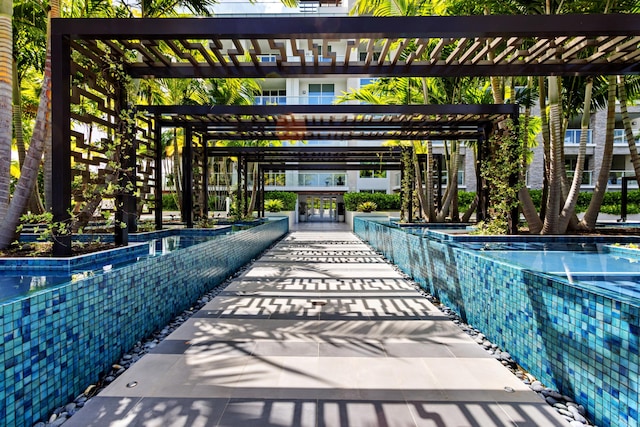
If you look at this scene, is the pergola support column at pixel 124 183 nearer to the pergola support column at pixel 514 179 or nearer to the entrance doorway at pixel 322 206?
the pergola support column at pixel 514 179

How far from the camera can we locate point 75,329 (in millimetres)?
2693

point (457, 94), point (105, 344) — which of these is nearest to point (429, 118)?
point (457, 94)

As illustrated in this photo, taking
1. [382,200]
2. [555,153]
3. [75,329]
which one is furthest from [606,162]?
[382,200]

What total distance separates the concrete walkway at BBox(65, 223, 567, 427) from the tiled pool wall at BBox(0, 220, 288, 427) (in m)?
0.24

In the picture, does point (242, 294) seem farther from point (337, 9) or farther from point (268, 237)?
point (337, 9)

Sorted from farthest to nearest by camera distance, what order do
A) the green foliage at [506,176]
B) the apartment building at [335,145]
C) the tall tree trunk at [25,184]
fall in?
the apartment building at [335,145], the green foliage at [506,176], the tall tree trunk at [25,184]

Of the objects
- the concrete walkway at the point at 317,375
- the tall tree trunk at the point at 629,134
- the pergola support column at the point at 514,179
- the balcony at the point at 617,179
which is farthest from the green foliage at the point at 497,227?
the balcony at the point at 617,179

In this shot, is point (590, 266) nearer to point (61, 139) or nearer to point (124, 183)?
point (61, 139)

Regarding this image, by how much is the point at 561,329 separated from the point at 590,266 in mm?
2292

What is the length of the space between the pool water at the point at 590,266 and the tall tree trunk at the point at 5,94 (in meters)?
6.40

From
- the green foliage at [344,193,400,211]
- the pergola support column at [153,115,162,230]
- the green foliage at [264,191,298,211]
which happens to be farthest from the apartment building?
the pergola support column at [153,115,162,230]

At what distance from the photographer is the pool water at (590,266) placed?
3040mm

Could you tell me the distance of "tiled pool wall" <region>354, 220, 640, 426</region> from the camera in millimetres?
2186

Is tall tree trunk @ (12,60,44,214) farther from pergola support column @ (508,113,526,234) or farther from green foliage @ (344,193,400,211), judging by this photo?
green foliage @ (344,193,400,211)
